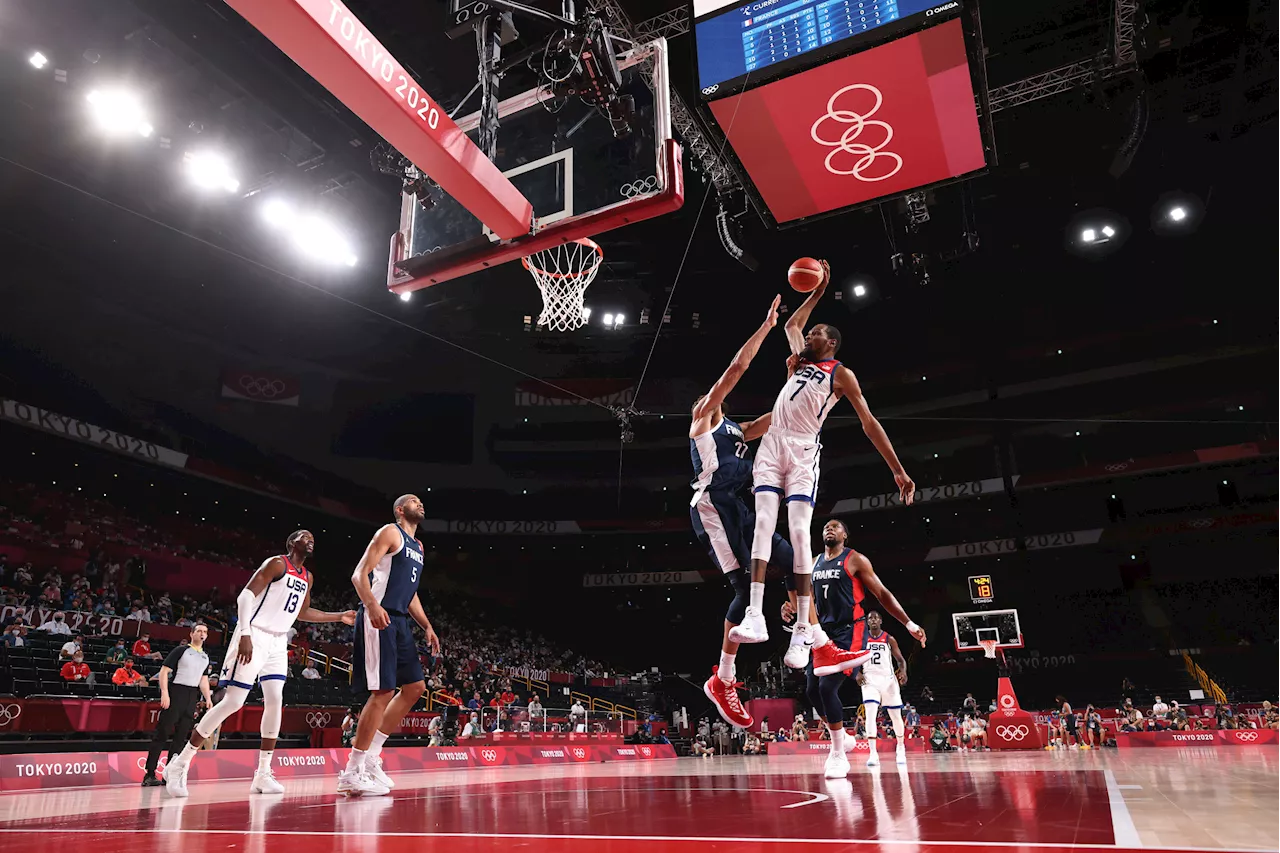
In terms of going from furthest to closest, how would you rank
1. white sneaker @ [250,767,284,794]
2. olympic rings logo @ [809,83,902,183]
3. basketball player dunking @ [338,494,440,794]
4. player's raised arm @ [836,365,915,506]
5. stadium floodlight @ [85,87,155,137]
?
stadium floodlight @ [85,87,155,137] → white sneaker @ [250,767,284,794] → olympic rings logo @ [809,83,902,183] → basketball player dunking @ [338,494,440,794] → player's raised arm @ [836,365,915,506]

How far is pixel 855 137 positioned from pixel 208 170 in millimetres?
11001

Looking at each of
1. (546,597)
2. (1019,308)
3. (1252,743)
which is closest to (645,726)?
(546,597)

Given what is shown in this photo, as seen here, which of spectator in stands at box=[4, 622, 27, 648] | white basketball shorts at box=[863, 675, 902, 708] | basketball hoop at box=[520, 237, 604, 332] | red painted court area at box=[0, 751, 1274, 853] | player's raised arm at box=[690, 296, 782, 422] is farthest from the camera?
spectator in stands at box=[4, 622, 27, 648]

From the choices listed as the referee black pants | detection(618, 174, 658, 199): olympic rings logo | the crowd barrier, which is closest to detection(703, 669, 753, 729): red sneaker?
detection(618, 174, 658, 199): olympic rings logo

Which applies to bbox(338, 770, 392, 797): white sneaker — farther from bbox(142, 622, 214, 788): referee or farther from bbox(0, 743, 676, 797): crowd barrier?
bbox(0, 743, 676, 797): crowd barrier

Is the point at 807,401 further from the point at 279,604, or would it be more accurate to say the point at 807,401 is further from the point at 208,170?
the point at 208,170

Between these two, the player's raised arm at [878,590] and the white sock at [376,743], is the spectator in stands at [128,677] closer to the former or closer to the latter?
the white sock at [376,743]

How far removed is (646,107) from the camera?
676 cm

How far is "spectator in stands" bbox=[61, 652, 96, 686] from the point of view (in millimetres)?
11766

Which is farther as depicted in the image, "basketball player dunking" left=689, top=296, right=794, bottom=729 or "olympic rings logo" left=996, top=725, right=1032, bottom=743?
"olympic rings logo" left=996, top=725, right=1032, bottom=743

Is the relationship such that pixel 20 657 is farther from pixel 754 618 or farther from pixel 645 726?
pixel 645 726

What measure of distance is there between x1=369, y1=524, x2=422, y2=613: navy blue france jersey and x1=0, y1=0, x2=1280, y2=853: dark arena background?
0.10 metres

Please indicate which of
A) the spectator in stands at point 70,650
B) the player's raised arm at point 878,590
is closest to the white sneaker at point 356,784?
the player's raised arm at point 878,590

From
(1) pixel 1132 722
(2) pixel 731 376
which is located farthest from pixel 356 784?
(1) pixel 1132 722
